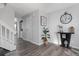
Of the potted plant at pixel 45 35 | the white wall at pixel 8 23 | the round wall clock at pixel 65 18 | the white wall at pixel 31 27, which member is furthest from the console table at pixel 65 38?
the white wall at pixel 8 23

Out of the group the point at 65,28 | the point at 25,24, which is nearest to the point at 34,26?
the point at 25,24

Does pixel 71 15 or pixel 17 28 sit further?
pixel 71 15

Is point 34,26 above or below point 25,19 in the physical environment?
below

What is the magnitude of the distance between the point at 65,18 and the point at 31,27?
4.03 ft

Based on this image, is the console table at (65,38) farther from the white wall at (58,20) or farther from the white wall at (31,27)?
the white wall at (31,27)

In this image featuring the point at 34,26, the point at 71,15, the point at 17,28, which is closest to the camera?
the point at 17,28

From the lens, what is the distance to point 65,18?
2.43 metres

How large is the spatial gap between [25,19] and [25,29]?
0.33 meters

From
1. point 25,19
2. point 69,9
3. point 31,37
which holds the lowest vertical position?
point 31,37

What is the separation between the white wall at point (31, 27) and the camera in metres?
2.32

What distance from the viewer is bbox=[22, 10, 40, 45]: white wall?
7.61 ft

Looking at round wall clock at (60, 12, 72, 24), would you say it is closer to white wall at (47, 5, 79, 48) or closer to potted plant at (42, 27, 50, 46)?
white wall at (47, 5, 79, 48)

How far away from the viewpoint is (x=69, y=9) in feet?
7.28

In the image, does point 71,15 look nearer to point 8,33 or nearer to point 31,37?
point 31,37
